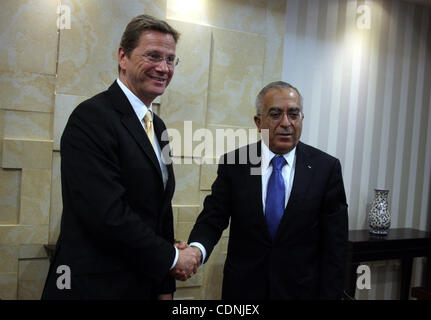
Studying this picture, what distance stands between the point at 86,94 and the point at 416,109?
10.8ft

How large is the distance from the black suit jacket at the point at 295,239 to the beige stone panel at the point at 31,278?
1.27m

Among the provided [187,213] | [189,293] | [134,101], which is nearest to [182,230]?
[187,213]

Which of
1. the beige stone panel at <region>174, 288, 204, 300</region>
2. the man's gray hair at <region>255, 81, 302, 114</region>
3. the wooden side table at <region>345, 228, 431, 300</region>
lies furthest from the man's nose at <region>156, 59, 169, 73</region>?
the wooden side table at <region>345, 228, 431, 300</region>

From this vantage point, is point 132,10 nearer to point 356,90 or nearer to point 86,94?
point 86,94

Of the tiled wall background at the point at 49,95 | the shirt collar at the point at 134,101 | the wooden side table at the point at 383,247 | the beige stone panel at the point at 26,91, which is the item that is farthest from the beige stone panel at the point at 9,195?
the wooden side table at the point at 383,247

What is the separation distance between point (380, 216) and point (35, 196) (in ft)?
9.16

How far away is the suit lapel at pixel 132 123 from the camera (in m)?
1.61

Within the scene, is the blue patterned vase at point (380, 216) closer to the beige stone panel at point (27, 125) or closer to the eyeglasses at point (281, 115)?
the eyeglasses at point (281, 115)

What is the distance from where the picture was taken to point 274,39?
11.0 feet

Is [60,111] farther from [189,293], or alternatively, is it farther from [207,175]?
[189,293]

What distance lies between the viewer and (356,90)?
3922mm

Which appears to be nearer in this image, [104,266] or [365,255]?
[104,266]

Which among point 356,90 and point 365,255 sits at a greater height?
point 356,90

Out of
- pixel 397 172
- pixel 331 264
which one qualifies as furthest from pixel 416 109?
pixel 331 264
